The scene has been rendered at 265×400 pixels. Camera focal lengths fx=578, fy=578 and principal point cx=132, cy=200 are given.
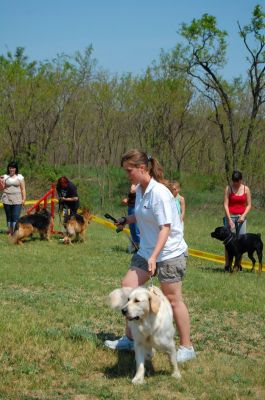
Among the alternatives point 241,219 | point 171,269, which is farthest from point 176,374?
point 241,219

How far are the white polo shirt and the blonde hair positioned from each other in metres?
0.08

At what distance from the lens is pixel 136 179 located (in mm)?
4957

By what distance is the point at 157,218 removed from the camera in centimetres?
482

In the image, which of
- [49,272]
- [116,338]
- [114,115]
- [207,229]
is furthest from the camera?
[114,115]

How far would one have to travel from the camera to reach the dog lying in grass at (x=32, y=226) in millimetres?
13703

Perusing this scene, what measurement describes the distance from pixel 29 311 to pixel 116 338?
1.35 meters

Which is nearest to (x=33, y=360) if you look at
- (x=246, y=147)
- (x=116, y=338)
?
(x=116, y=338)

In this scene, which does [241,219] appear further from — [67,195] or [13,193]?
[13,193]

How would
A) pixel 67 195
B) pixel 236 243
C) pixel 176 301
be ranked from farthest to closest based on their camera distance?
pixel 67 195 < pixel 236 243 < pixel 176 301

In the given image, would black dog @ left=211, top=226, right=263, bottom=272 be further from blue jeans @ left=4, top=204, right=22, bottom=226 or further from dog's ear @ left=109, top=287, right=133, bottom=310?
dog's ear @ left=109, top=287, right=133, bottom=310

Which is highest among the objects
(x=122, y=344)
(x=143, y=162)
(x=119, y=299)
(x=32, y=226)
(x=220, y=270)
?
(x=143, y=162)

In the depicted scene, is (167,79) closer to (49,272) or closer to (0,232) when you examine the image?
(0,232)

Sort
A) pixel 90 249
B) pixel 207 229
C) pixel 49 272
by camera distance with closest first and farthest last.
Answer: pixel 49 272 < pixel 90 249 < pixel 207 229

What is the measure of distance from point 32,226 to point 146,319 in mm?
9701
